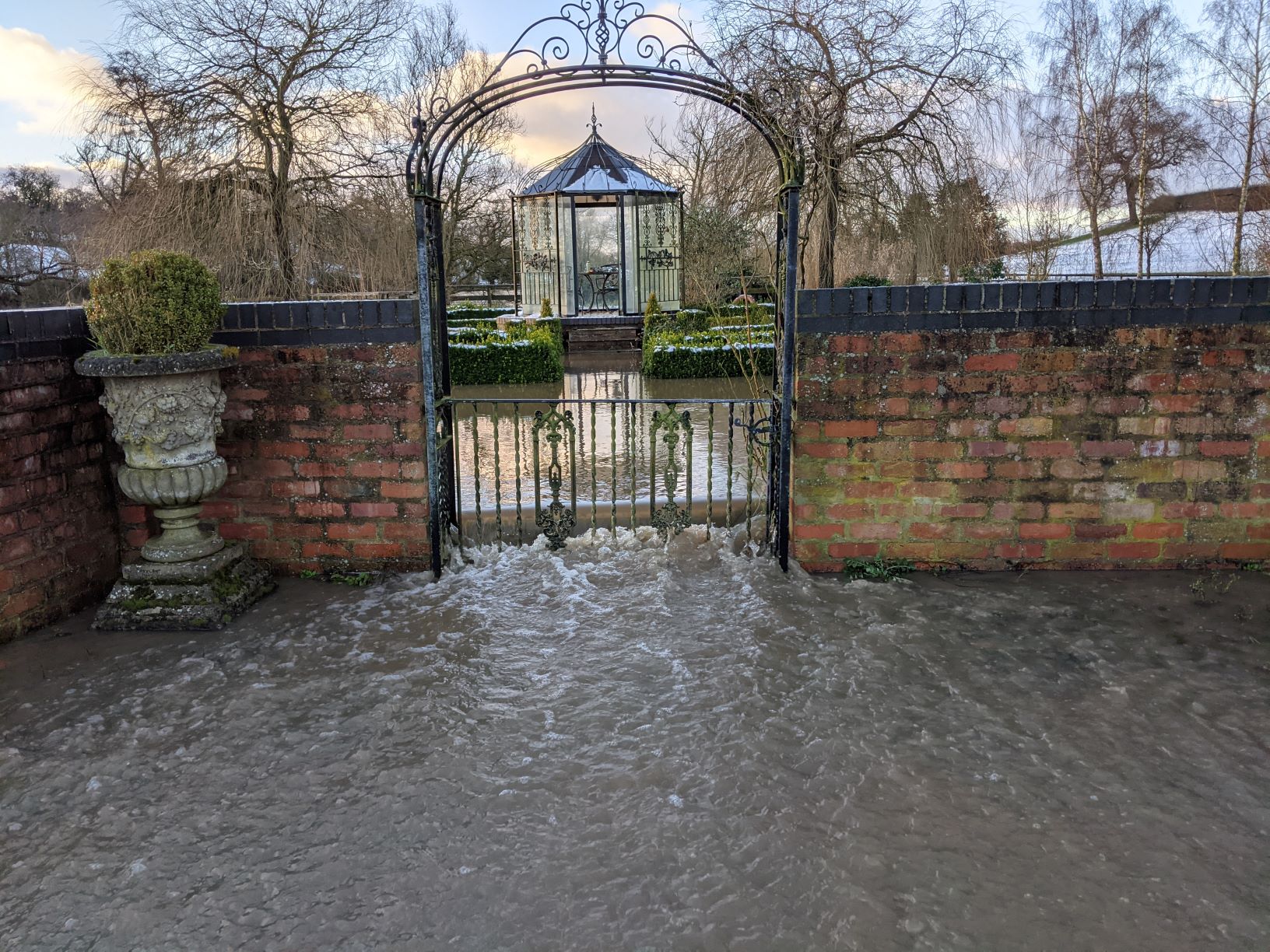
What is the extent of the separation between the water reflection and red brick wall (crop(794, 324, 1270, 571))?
570 millimetres

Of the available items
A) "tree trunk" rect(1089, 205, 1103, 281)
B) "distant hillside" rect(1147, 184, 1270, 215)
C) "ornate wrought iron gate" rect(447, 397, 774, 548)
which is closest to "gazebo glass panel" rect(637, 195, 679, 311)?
"tree trunk" rect(1089, 205, 1103, 281)

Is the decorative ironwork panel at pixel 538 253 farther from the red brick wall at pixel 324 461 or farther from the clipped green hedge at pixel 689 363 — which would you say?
the red brick wall at pixel 324 461

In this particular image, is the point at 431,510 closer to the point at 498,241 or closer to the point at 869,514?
the point at 869,514

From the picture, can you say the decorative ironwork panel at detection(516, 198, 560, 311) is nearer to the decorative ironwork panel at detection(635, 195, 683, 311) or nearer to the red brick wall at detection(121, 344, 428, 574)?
the decorative ironwork panel at detection(635, 195, 683, 311)

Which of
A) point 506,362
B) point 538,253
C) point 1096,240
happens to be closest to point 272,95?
point 506,362

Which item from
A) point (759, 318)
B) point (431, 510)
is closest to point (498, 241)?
point (759, 318)

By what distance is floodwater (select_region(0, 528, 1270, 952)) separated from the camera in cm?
218

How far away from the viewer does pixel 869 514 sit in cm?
457

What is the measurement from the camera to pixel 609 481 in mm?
6469

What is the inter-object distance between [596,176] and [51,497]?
628 inches

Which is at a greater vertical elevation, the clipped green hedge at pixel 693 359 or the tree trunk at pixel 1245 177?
the tree trunk at pixel 1245 177

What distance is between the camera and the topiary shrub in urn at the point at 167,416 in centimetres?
388

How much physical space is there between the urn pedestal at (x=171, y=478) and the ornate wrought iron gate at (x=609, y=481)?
1217mm

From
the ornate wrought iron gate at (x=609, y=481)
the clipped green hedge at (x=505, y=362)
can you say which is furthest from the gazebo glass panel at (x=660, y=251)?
the ornate wrought iron gate at (x=609, y=481)
